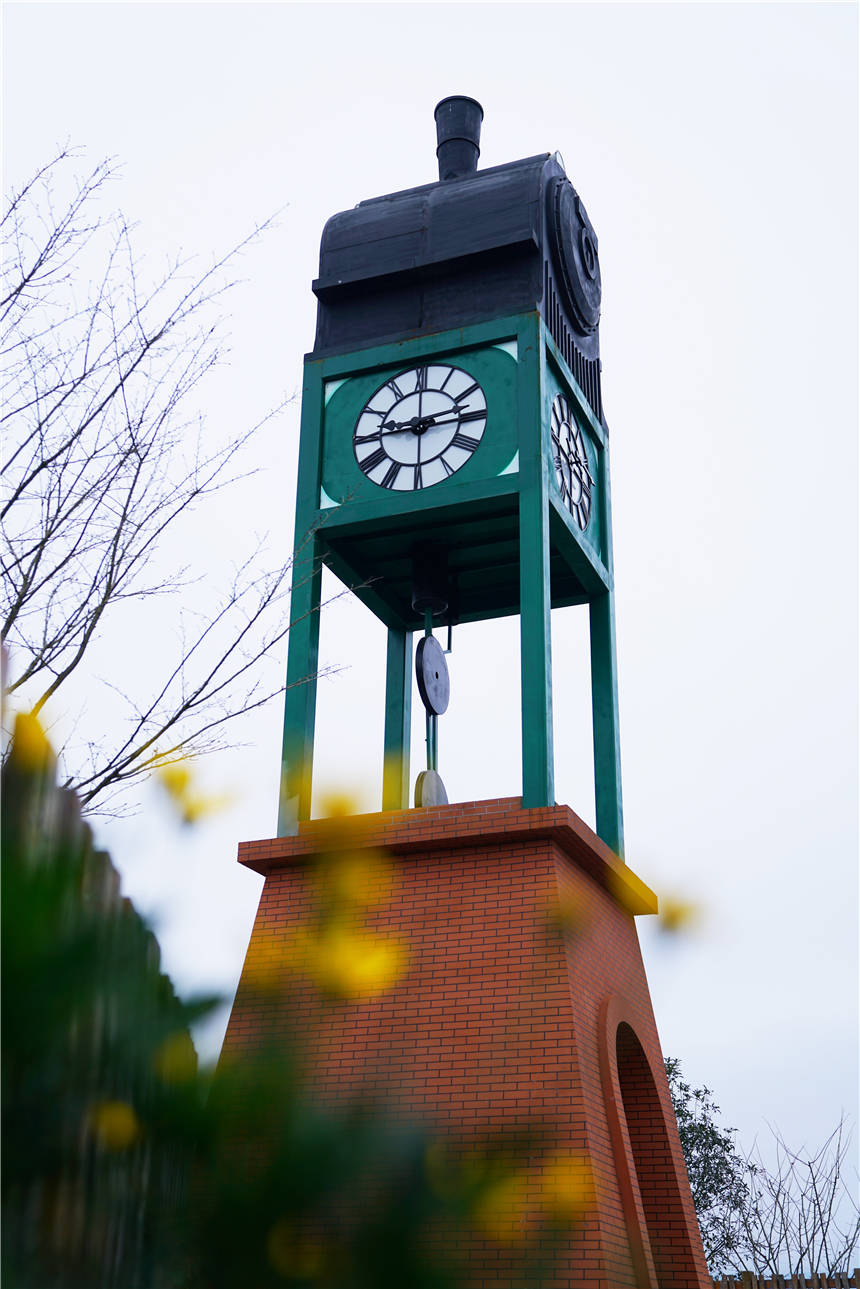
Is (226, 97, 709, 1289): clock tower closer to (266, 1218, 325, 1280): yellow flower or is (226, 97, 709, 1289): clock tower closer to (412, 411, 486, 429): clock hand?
(412, 411, 486, 429): clock hand

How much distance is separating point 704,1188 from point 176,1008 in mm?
22046

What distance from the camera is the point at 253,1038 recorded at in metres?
1.62

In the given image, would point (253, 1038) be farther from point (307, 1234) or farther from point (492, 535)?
point (492, 535)

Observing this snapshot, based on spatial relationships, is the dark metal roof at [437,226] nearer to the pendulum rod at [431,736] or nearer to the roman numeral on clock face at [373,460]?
the roman numeral on clock face at [373,460]

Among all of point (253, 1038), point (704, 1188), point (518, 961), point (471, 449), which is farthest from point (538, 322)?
point (704, 1188)

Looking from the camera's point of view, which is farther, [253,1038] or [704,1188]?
[704,1188]

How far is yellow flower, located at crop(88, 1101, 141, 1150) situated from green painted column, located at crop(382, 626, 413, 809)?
9.84m

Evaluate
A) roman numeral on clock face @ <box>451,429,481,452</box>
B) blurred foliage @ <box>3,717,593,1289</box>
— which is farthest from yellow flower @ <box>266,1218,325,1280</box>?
roman numeral on clock face @ <box>451,429,481,452</box>

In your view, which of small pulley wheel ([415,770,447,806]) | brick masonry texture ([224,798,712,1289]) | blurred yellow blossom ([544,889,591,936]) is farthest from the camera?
small pulley wheel ([415,770,447,806])

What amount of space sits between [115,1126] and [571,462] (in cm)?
1057

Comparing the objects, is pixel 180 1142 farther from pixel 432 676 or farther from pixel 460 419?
pixel 460 419

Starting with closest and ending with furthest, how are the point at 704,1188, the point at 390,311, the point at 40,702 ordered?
the point at 40,702 < the point at 390,311 < the point at 704,1188

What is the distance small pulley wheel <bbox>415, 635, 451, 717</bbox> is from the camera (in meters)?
11.1

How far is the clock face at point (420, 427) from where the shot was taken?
11.0 metres
